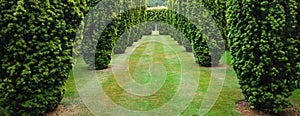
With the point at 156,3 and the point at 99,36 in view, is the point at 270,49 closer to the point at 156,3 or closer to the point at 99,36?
the point at 99,36

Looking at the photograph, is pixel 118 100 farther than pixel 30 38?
Yes

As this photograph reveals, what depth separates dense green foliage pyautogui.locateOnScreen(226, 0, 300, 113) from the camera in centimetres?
438

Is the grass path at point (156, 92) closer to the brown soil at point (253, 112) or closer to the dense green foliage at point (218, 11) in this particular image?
the brown soil at point (253, 112)

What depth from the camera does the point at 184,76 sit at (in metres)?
8.16

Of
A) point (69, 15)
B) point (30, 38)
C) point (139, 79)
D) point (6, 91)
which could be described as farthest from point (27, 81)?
point (139, 79)

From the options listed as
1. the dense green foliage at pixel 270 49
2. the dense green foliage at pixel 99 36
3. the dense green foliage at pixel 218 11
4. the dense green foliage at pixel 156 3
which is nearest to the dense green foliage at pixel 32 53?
the dense green foliage at pixel 270 49

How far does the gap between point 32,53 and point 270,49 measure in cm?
431

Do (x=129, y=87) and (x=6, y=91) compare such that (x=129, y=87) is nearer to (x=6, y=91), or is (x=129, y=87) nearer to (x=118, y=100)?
(x=118, y=100)

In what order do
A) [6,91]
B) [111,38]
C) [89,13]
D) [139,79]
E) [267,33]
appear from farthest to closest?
1. [111,38]
2. [89,13]
3. [139,79]
4. [267,33]
5. [6,91]

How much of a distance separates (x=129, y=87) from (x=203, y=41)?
13.8ft

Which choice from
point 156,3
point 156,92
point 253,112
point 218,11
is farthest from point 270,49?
point 156,3

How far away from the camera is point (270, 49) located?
14.5 feet

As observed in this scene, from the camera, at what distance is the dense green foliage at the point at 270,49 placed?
4.38m

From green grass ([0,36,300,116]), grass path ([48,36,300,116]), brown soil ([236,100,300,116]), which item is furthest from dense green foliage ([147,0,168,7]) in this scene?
brown soil ([236,100,300,116])
